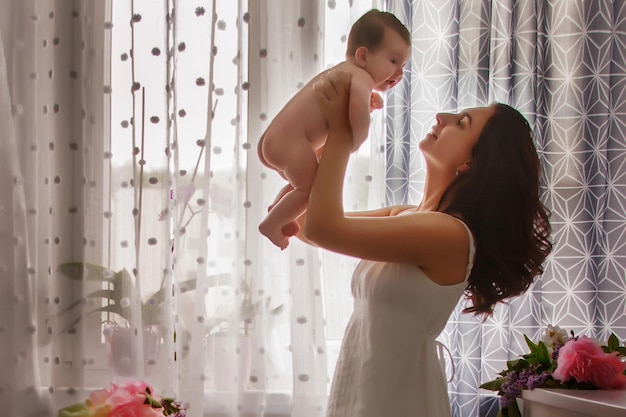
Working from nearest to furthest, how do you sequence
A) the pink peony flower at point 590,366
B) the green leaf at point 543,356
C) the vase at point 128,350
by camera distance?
1. the pink peony flower at point 590,366
2. the green leaf at point 543,356
3. the vase at point 128,350

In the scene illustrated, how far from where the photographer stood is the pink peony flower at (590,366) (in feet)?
5.58

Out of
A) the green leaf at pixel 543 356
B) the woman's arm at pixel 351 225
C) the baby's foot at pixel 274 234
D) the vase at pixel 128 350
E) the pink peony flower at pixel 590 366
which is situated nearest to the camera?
the woman's arm at pixel 351 225

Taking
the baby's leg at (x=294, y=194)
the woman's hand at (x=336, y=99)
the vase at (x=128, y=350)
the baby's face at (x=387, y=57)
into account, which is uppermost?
the baby's face at (x=387, y=57)

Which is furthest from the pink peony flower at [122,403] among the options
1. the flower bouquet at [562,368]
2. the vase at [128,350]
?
the flower bouquet at [562,368]

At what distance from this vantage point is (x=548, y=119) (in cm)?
225

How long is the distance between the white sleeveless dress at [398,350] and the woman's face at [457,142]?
163mm

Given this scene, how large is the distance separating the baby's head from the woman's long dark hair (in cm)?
22

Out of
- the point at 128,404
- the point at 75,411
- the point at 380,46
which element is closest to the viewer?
the point at 380,46

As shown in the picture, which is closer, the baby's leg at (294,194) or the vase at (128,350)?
the baby's leg at (294,194)

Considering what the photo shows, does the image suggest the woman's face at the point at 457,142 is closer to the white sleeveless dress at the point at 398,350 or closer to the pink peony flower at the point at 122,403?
the white sleeveless dress at the point at 398,350

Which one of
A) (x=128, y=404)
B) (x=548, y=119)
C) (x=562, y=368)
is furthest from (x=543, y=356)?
(x=128, y=404)

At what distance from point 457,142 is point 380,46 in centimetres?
24

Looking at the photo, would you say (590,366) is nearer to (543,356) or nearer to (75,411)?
(543,356)

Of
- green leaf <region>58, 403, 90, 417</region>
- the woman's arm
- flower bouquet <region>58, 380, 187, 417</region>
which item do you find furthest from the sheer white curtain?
the woman's arm
